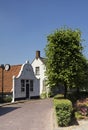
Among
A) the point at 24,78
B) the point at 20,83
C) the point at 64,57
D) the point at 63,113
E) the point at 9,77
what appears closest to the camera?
the point at 63,113

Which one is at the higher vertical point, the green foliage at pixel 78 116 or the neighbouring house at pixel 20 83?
the neighbouring house at pixel 20 83

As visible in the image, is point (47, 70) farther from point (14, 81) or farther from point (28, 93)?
point (28, 93)

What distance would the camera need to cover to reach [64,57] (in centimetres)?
2598

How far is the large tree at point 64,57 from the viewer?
2611cm

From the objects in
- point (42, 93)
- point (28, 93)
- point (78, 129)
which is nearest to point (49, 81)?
point (78, 129)

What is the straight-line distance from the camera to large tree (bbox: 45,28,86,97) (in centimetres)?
2611

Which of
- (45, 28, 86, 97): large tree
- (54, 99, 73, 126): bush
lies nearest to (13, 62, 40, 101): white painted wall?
(45, 28, 86, 97): large tree

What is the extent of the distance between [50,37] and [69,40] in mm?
1747

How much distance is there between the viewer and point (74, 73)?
1028 inches

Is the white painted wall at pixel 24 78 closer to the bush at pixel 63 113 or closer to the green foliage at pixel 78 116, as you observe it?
the green foliage at pixel 78 116

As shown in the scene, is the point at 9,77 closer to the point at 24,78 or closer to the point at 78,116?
the point at 24,78

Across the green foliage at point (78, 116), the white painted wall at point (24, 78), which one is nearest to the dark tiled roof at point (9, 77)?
the white painted wall at point (24, 78)

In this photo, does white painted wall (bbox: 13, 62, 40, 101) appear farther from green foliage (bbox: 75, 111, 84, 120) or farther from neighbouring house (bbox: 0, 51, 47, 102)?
green foliage (bbox: 75, 111, 84, 120)

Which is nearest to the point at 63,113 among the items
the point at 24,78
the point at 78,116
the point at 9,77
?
the point at 78,116
